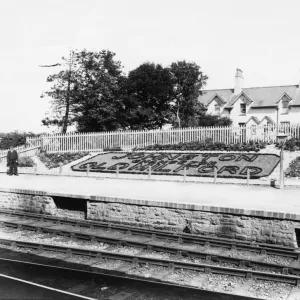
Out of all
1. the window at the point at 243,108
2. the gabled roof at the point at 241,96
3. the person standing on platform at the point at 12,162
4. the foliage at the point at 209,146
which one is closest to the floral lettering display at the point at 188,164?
the foliage at the point at 209,146

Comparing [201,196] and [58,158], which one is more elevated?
[58,158]

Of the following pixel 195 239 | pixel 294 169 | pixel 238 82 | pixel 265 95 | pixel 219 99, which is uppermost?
pixel 238 82

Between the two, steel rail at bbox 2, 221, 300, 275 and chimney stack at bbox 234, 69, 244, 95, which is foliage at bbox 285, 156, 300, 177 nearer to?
steel rail at bbox 2, 221, 300, 275

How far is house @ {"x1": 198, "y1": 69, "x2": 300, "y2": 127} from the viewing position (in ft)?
144

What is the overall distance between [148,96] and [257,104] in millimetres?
16027

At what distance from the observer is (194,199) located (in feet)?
44.6

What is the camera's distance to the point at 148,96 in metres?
36.1

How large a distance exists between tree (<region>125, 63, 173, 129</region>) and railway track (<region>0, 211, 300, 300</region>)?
22580mm

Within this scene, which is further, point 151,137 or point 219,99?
point 219,99

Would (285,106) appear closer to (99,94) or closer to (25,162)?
(99,94)

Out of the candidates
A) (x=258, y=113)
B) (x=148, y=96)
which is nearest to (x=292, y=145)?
(x=148, y=96)

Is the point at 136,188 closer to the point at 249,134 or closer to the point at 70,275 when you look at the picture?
the point at 70,275

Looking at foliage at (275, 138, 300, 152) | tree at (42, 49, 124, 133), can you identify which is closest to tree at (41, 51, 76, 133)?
tree at (42, 49, 124, 133)

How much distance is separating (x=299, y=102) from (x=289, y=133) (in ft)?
68.7
